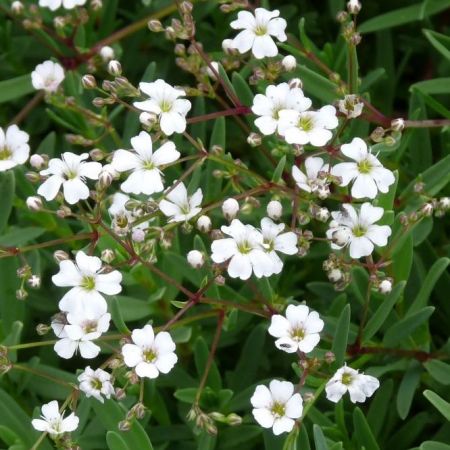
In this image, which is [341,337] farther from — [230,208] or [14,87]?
[14,87]

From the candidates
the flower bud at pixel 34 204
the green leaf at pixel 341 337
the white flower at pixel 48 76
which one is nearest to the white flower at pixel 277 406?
the green leaf at pixel 341 337

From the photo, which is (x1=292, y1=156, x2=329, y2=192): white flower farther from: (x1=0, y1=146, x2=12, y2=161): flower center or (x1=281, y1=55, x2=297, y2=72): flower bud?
(x1=0, y1=146, x2=12, y2=161): flower center

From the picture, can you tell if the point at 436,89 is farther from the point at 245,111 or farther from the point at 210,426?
the point at 210,426

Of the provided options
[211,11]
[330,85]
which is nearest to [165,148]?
[330,85]

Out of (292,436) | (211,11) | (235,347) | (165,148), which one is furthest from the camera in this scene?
(211,11)

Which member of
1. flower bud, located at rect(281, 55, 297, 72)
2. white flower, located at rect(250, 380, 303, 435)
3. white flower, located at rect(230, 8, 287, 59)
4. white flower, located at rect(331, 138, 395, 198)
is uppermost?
white flower, located at rect(230, 8, 287, 59)

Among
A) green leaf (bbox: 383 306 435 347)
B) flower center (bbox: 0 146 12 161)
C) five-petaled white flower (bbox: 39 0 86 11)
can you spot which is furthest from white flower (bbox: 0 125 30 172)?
green leaf (bbox: 383 306 435 347)

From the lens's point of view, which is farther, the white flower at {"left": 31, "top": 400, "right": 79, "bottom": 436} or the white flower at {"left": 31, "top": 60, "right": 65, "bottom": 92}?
the white flower at {"left": 31, "top": 60, "right": 65, "bottom": 92}
